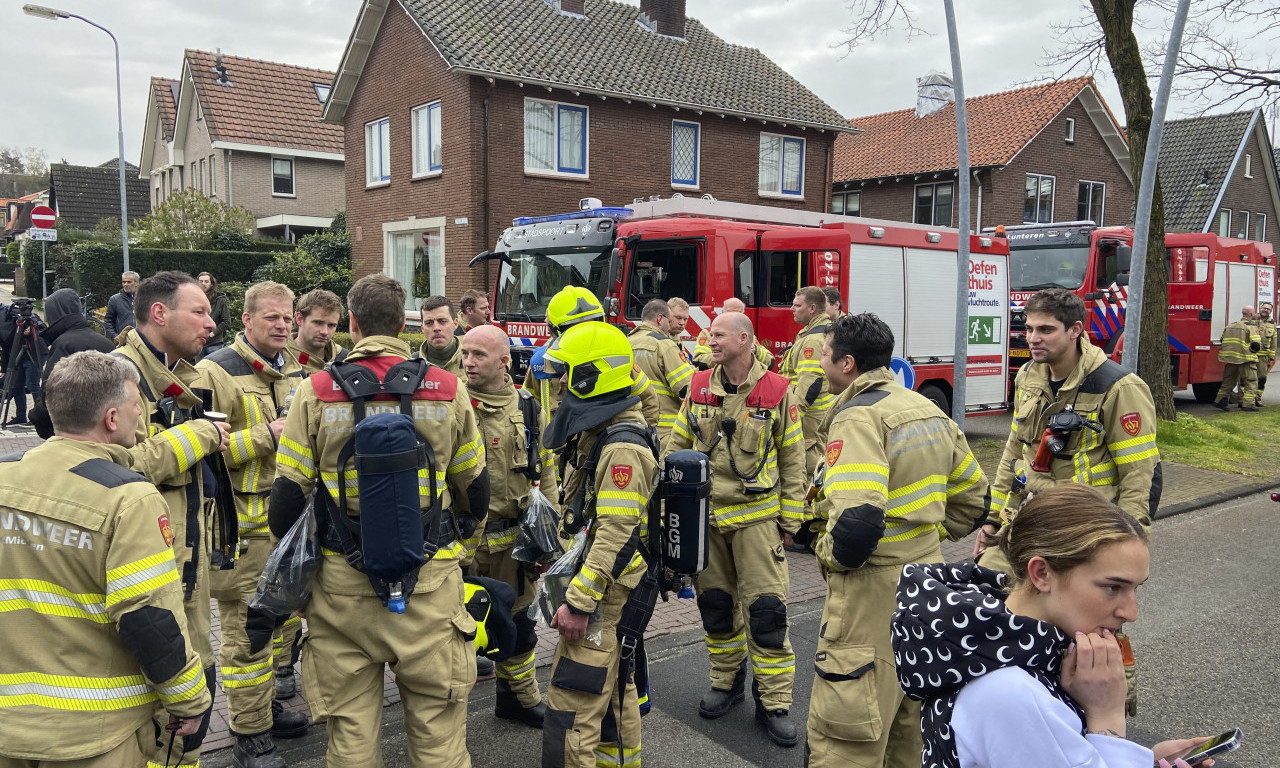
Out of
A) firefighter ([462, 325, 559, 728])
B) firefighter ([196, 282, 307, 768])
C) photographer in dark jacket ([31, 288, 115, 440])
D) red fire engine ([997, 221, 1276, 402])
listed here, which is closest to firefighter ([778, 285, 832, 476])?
firefighter ([462, 325, 559, 728])

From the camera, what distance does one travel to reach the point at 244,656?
Result: 3898 mm

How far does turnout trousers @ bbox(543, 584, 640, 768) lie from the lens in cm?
320

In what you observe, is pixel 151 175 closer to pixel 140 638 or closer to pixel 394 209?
pixel 394 209

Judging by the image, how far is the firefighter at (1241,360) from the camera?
54.1ft

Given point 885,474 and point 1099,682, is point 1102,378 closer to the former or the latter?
point 885,474

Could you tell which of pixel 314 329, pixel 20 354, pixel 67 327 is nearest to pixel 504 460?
pixel 314 329

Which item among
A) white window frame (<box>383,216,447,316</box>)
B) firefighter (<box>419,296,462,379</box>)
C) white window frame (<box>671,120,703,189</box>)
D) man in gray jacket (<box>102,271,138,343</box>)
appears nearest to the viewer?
firefighter (<box>419,296,462,379</box>)

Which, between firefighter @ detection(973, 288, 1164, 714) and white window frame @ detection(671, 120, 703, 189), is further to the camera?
white window frame @ detection(671, 120, 703, 189)

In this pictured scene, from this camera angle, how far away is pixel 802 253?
1038 centimetres

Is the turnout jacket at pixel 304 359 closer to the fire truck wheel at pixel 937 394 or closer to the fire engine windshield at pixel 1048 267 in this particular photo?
the fire truck wheel at pixel 937 394

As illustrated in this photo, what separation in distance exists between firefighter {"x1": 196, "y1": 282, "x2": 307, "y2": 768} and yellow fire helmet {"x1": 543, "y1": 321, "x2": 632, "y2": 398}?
1.41 metres

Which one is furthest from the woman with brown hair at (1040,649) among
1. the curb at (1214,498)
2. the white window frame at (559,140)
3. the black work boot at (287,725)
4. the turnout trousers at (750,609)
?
the white window frame at (559,140)

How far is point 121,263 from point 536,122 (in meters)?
14.4

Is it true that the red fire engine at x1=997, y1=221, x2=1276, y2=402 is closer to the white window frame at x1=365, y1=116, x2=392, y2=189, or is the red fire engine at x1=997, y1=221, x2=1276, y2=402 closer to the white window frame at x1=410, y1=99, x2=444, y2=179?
the white window frame at x1=410, y1=99, x2=444, y2=179
